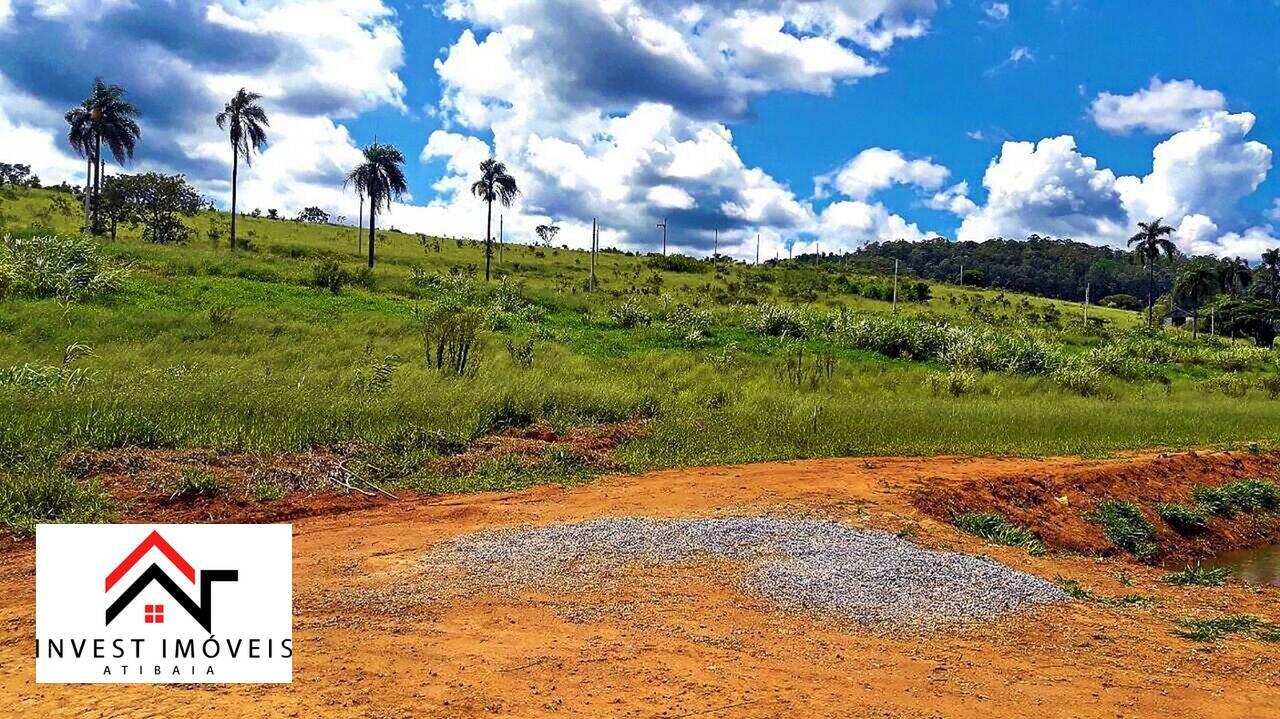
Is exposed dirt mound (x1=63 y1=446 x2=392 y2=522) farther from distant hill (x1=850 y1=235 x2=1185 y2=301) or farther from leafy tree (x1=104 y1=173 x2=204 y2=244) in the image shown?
distant hill (x1=850 y1=235 x2=1185 y2=301)

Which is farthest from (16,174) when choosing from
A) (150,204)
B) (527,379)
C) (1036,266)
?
(1036,266)

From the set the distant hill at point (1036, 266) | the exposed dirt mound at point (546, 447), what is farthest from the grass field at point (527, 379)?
the distant hill at point (1036, 266)

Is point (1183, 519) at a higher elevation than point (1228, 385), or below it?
below

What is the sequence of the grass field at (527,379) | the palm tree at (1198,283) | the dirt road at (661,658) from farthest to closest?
the palm tree at (1198,283) < the grass field at (527,379) < the dirt road at (661,658)

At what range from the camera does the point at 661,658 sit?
474cm

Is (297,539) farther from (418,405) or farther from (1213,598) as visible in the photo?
(1213,598)

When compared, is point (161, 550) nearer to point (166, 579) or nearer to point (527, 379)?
point (166, 579)

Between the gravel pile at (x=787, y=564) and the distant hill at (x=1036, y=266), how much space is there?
3719 inches

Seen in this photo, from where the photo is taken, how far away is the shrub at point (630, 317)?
32.2 meters

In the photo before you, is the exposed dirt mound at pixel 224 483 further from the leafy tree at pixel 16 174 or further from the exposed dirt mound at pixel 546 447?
the leafy tree at pixel 16 174

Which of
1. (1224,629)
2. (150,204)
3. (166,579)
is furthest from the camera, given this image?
(150,204)

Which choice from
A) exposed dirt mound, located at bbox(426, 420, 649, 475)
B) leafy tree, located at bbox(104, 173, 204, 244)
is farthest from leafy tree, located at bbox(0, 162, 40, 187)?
exposed dirt mound, located at bbox(426, 420, 649, 475)

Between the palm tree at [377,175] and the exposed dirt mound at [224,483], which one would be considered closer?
the exposed dirt mound at [224,483]

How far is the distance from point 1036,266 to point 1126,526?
4881 inches
